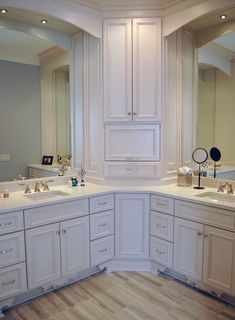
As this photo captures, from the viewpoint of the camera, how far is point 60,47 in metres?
3.07

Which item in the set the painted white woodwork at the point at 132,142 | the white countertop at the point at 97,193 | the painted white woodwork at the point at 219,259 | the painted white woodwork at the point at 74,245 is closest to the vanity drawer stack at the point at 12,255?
the white countertop at the point at 97,193

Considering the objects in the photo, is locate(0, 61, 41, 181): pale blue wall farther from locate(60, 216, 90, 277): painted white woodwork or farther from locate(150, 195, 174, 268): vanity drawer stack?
locate(150, 195, 174, 268): vanity drawer stack

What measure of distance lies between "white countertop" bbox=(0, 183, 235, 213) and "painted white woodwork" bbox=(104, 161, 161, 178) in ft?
0.49

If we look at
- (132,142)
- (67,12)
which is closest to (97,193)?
(132,142)

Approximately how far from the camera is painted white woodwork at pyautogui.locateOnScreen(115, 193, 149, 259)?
2791 millimetres

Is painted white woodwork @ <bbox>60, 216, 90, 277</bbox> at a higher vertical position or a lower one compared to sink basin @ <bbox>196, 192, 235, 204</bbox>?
lower

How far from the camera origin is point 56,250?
2.43 m

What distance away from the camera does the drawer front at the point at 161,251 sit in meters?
2.65

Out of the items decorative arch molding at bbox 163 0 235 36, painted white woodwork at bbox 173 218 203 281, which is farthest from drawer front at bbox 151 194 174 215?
decorative arch molding at bbox 163 0 235 36

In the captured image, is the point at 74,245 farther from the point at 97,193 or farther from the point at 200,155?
the point at 200,155

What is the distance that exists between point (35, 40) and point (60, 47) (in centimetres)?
30

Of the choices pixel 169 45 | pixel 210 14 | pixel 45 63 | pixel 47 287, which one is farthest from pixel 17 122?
pixel 210 14

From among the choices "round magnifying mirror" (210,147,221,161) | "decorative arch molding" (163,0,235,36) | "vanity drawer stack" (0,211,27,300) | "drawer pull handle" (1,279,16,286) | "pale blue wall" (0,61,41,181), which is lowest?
"drawer pull handle" (1,279,16,286)

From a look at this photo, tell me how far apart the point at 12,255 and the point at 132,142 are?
5.18 ft
